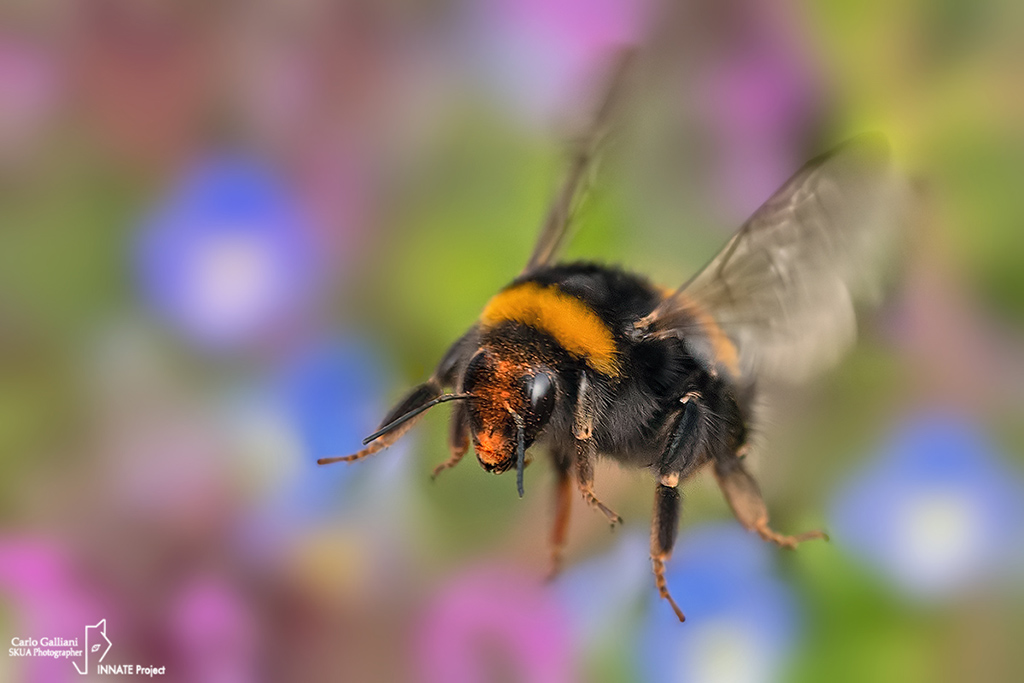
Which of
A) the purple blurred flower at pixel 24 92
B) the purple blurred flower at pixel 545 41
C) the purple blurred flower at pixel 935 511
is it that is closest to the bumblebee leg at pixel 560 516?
the purple blurred flower at pixel 935 511

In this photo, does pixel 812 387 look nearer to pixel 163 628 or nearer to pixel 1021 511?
pixel 1021 511

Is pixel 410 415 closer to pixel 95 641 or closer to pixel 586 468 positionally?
pixel 586 468

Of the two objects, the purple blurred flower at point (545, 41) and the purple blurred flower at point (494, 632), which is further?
the purple blurred flower at point (545, 41)

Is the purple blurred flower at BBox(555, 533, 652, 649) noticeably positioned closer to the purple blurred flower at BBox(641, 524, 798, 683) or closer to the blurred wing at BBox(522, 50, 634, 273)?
the purple blurred flower at BBox(641, 524, 798, 683)

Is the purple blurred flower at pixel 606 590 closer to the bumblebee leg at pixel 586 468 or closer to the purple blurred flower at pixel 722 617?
the purple blurred flower at pixel 722 617

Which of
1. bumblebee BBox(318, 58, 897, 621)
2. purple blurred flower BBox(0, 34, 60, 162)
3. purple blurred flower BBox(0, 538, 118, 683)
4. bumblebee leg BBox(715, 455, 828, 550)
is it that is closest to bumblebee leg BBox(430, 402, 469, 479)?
bumblebee BBox(318, 58, 897, 621)

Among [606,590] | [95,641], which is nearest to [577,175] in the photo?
[606,590]

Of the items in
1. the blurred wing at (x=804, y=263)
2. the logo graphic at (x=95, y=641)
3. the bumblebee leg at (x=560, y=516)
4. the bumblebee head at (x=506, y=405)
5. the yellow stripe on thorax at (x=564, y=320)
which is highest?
the blurred wing at (x=804, y=263)
